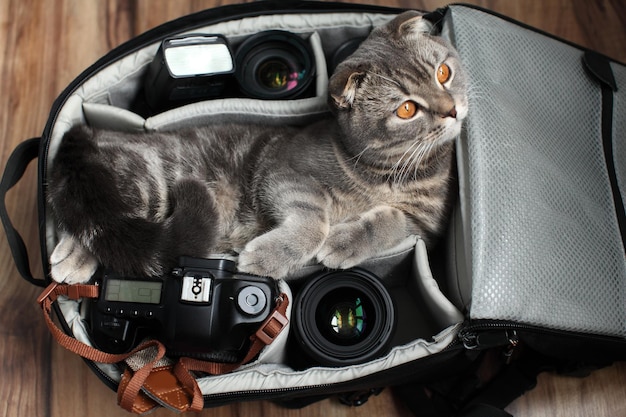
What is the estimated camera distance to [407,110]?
1072mm

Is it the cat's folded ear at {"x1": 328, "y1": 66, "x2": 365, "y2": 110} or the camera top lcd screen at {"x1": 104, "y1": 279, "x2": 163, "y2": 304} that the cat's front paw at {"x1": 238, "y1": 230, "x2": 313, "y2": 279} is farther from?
the cat's folded ear at {"x1": 328, "y1": 66, "x2": 365, "y2": 110}

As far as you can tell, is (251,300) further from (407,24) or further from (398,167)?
(407,24)

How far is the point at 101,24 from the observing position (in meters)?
1.58

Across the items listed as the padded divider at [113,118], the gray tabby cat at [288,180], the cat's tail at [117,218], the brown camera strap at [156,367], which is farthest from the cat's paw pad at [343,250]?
the padded divider at [113,118]

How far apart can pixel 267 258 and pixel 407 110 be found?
37 centimetres

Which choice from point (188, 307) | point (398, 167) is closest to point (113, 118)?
point (188, 307)

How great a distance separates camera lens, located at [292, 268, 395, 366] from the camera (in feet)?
3.61

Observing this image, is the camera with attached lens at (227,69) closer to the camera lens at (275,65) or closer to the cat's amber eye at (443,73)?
the camera lens at (275,65)

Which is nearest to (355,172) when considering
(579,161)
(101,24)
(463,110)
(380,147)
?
(380,147)

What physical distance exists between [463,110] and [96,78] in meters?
0.77

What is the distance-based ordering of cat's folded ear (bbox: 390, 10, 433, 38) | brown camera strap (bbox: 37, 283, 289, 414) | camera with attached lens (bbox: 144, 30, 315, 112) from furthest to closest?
1. camera with attached lens (bbox: 144, 30, 315, 112)
2. cat's folded ear (bbox: 390, 10, 433, 38)
3. brown camera strap (bbox: 37, 283, 289, 414)

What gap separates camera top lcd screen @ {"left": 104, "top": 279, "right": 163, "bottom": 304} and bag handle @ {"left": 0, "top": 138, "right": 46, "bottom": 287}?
0.56 feet

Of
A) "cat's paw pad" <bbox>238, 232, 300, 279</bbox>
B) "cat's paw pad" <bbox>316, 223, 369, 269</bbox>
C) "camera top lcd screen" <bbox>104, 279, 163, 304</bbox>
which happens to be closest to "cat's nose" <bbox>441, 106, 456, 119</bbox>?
"cat's paw pad" <bbox>316, 223, 369, 269</bbox>

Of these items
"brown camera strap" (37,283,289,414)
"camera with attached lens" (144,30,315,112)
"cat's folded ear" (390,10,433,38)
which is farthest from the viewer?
"camera with attached lens" (144,30,315,112)
